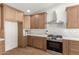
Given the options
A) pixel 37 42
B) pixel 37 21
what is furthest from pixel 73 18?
pixel 37 42

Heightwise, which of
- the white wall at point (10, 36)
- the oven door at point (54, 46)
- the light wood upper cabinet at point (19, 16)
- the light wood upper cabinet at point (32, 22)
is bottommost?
the oven door at point (54, 46)

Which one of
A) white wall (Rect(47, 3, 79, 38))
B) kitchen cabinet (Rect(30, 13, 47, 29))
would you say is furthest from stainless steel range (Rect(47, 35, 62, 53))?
kitchen cabinet (Rect(30, 13, 47, 29))

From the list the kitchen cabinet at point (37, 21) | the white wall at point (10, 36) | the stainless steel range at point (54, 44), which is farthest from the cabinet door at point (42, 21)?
the white wall at point (10, 36)

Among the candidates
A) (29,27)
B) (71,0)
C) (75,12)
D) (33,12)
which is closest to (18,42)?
(29,27)

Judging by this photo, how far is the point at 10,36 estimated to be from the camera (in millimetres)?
3061

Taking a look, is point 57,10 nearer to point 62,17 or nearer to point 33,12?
point 62,17

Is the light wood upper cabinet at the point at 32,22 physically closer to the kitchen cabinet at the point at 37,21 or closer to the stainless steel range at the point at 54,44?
the kitchen cabinet at the point at 37,21

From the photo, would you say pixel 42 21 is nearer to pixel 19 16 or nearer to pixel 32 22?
pixel 32 22

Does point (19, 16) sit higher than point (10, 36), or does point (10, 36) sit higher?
point (19, 16)

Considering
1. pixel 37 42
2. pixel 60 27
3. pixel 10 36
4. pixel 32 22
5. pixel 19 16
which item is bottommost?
pixel 37 42

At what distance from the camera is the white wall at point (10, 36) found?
2941 mm

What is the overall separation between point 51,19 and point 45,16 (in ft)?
0.62

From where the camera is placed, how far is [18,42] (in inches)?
123

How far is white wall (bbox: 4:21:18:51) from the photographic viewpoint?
2.94 metres
